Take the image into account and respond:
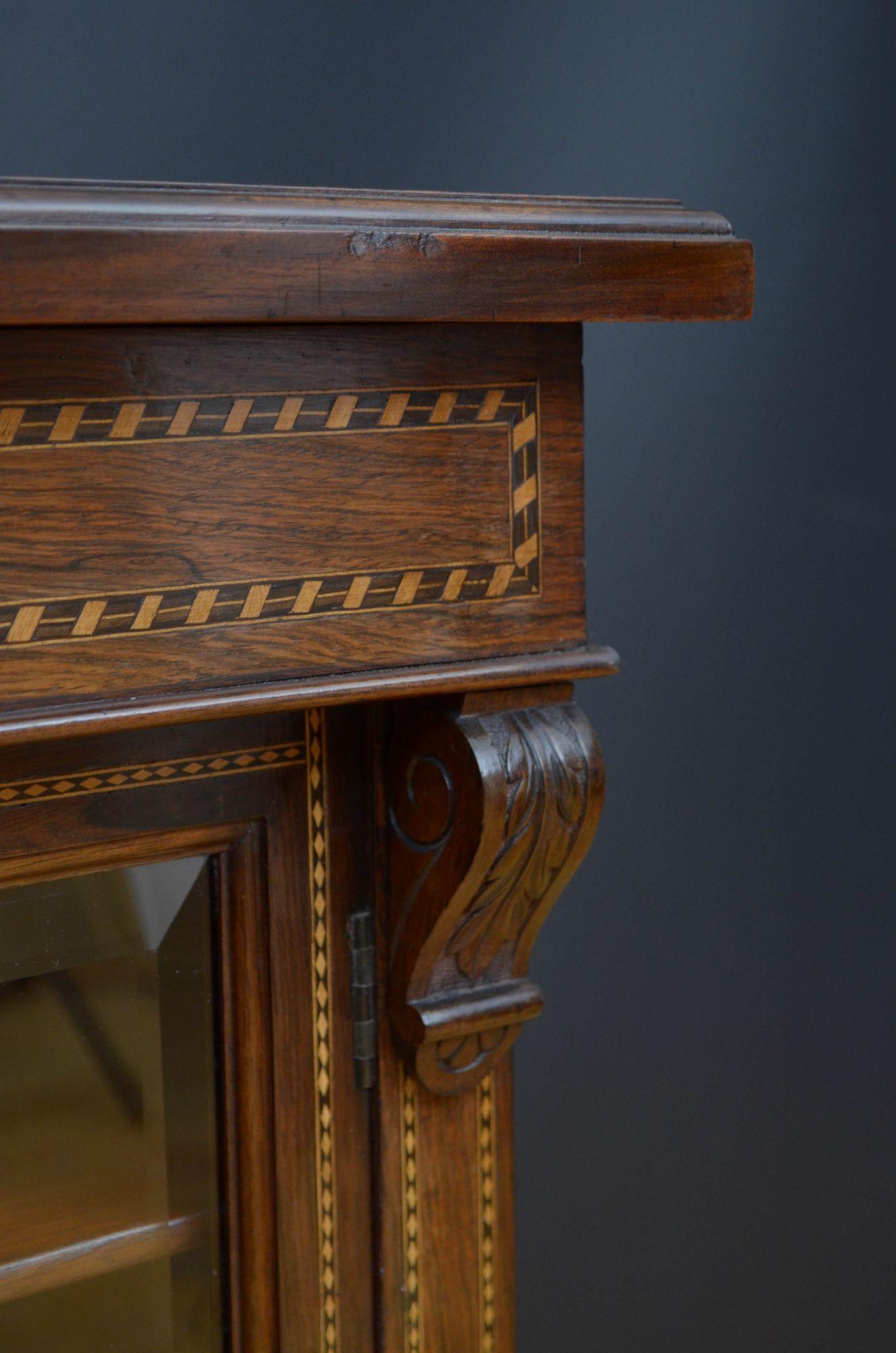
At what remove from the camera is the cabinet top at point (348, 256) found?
2.16 feet

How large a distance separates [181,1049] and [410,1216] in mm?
172

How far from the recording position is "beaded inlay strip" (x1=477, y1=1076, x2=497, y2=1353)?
95 cm

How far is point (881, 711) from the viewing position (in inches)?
69.4

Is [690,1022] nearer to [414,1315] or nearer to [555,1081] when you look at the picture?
[555,1081]

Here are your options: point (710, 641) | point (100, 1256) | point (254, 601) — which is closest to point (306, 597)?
point (254, 601)

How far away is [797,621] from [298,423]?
3.52ft

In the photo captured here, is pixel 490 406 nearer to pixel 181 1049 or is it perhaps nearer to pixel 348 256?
pixel 348 256

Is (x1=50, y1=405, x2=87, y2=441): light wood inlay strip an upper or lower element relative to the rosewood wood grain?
upper

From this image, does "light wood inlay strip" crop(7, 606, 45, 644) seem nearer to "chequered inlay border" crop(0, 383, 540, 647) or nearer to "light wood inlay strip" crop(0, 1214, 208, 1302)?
"chequered inlay border" crop(0, 383, 540, 647)

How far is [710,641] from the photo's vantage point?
5.59ft

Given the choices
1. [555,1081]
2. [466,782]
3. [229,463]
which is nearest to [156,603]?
[229,463]

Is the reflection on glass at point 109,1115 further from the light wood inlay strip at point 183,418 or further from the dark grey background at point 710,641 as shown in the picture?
the dark grey background at point 710,641

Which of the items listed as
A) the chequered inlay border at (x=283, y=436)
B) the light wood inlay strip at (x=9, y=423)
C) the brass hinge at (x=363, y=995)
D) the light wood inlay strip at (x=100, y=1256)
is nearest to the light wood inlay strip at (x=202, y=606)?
the chequered inlay border at (x=283, y=436)

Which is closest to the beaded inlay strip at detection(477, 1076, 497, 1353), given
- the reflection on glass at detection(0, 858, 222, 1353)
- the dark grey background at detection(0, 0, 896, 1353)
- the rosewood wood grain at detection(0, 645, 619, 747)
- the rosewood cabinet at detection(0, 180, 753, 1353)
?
the rosewood cabinet at detection(0, 180, 753, 1353)
